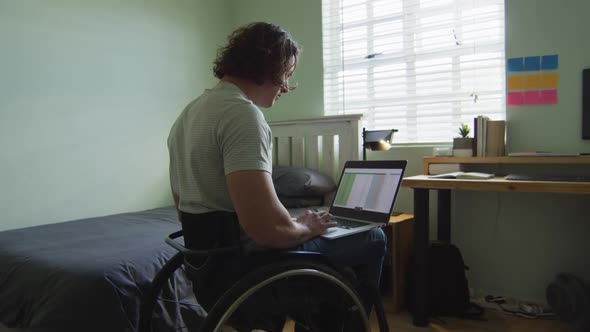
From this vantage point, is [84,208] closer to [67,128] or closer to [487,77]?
[67,128]

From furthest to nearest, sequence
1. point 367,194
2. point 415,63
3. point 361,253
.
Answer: point 415,63
point 367,194
point 361,253

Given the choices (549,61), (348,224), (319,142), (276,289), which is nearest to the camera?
(276,289)

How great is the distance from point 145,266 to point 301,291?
70cm

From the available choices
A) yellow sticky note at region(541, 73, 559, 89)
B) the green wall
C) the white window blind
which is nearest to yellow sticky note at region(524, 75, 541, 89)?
yellow sticky note at region(541, 73, 559, 89)

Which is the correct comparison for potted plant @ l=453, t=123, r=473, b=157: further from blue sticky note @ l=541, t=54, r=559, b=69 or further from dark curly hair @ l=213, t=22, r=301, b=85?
dark curly hair @ l=213, t=22, r=301, b=85

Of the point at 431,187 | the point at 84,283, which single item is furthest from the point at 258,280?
the point at 431,187

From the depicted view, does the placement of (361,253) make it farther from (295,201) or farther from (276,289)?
(295,201)

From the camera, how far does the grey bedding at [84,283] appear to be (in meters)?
1.32

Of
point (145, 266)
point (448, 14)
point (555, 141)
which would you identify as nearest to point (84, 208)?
point (145, 266)

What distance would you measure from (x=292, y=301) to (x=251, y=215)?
308 mm

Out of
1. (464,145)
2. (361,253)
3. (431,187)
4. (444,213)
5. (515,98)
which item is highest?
(515,98)

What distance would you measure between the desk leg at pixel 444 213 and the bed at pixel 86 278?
151 cm

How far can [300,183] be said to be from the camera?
8.67 feet

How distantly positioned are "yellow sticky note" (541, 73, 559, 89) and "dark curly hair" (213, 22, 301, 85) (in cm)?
170
